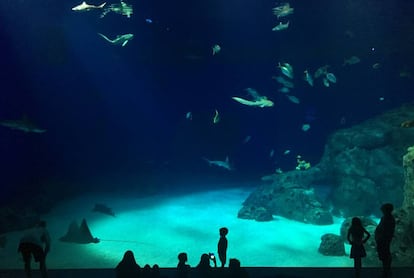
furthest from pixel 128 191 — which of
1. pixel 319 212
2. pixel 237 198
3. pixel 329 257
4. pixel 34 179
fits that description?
pixel 329 257

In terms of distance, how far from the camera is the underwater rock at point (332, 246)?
8633mm

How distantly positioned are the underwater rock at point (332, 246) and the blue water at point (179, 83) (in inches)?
387

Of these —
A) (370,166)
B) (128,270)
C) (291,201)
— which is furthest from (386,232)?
(370,166)

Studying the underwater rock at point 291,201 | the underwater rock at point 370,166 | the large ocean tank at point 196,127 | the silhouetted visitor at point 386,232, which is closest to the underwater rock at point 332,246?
the large ocean tank at point 196,127

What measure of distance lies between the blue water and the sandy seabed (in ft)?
14.9

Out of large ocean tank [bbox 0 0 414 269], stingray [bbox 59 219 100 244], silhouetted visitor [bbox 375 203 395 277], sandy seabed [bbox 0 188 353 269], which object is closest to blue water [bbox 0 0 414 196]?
large ocean tank [bbox 0 0 414 269]

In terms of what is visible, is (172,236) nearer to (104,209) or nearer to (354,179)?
(104,209)

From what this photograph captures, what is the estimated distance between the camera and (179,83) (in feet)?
72.6

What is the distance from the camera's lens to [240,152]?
23938mm

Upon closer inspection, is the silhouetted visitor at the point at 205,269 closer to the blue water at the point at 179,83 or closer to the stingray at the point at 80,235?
the stingray at the point at 80,235

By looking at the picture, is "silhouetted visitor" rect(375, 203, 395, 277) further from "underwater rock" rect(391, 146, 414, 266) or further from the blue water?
the blue water

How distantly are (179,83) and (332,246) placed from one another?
1567 centimetres

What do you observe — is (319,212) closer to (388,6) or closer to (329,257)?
(329,257)

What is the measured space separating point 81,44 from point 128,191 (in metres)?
8.26
